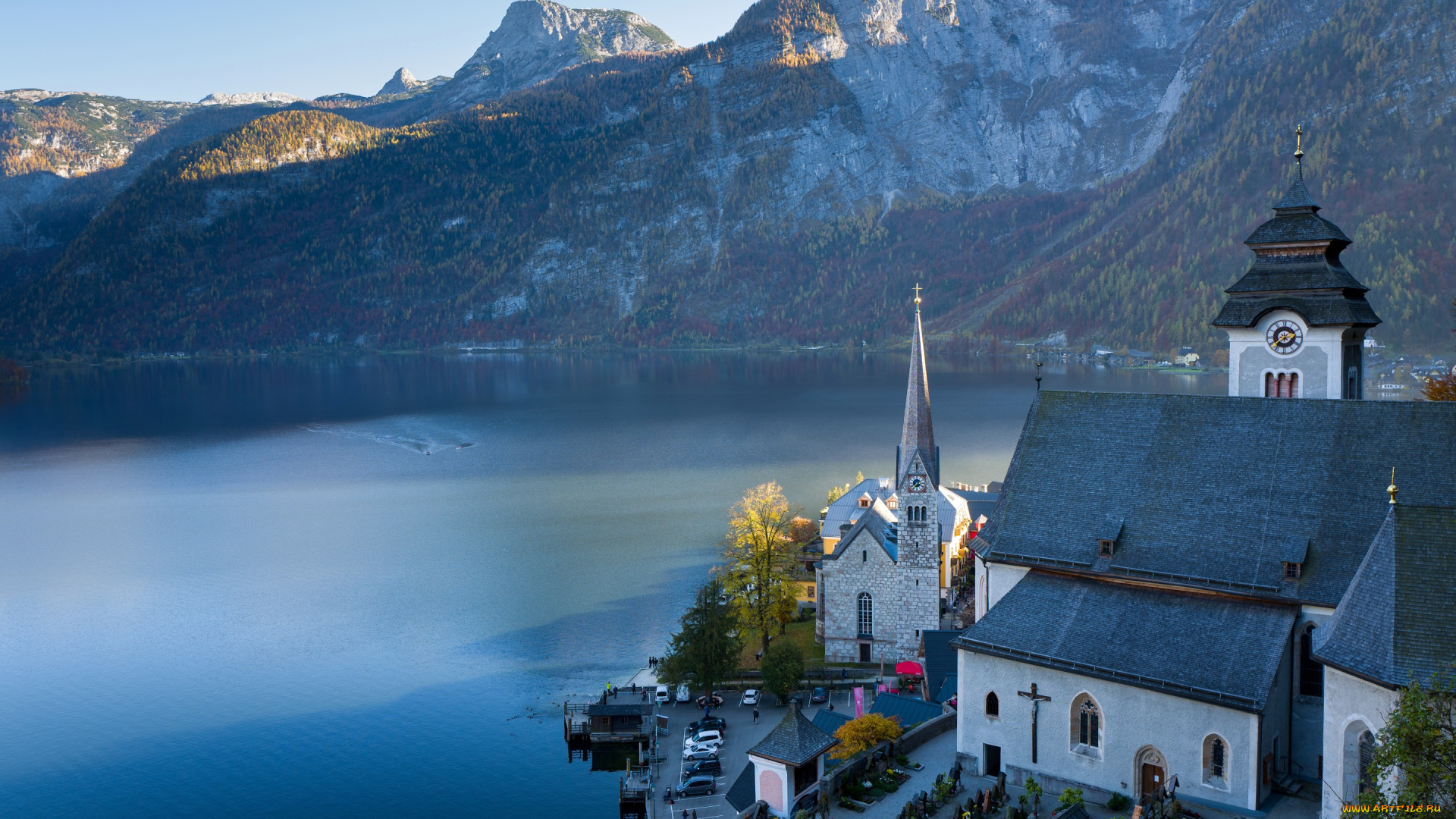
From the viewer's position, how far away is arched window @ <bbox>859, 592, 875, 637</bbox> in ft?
161

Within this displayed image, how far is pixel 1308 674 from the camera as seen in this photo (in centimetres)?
2861

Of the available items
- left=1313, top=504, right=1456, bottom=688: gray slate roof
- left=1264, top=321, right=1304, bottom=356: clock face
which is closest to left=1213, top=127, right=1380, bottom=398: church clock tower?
left=1264, top=321, right=1304, bottom=356: clock face

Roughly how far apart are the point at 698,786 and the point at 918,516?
1532 centimetres

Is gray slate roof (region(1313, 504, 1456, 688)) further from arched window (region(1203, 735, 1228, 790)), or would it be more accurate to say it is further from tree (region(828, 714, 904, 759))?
tree (region(828, 714, 904, 759))

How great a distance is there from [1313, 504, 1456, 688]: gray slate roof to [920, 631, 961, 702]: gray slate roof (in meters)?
17.8

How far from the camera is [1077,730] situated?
29.8m

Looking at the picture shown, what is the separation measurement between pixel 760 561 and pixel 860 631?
7352 millimetres

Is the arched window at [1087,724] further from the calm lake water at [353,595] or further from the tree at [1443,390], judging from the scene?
the tree at [1443,390]

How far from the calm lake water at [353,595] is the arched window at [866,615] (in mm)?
11680

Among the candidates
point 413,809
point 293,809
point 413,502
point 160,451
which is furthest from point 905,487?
point 160,451

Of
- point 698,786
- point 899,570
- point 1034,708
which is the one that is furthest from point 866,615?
point 1034,708

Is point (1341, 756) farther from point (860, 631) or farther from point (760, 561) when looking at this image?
point (760, 561)

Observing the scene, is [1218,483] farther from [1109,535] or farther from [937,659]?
[937,659]

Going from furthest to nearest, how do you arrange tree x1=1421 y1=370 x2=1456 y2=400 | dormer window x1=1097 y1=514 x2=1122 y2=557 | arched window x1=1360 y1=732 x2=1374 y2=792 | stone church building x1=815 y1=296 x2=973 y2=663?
tree x1=1421 y1=370 x2=1456 y2=400
stone church building x1=815 y1=296 x2=973 y2=663
dormer window x1=1097 y1=514 x2=1122 y2=557
arched window x1=1360 y1=732 x2=1374 y2=792
